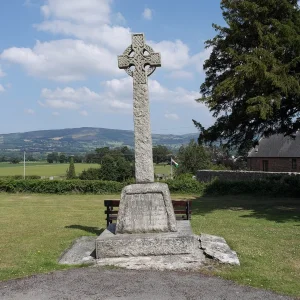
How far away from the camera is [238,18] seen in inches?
649

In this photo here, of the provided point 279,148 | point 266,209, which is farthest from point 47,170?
point 266,209

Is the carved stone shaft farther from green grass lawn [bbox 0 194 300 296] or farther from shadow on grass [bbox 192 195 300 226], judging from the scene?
shadow on grass [bbox 192 195 300 226]

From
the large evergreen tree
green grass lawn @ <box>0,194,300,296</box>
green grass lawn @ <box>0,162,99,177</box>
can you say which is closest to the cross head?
green grass lawn @ <box>0,194,300,296</box>

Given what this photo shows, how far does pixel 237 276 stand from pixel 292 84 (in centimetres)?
976

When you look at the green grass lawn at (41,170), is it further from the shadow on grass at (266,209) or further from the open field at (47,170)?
the shadow on grass at (266,209)

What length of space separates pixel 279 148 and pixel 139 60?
147ft

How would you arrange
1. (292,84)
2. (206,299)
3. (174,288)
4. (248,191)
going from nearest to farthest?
(206,299) → (174,288) → (292,84) → (248,191)

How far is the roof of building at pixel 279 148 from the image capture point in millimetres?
48438

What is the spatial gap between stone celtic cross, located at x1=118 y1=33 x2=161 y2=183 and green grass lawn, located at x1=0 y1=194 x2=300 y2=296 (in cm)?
247

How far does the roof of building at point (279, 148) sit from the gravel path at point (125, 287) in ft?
141

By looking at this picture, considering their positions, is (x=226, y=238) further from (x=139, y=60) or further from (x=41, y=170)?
(x=41, y=170)

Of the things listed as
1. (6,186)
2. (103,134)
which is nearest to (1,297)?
(6,186)

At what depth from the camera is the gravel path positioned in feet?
19.3

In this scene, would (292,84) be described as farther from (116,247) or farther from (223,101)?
(116,247)
